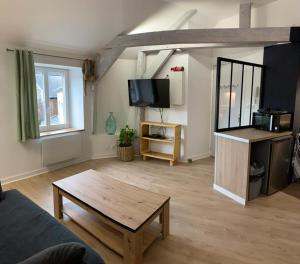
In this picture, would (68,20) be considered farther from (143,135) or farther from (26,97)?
(143,135)

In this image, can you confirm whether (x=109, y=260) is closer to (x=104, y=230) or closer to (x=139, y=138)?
(x=104, y=230)

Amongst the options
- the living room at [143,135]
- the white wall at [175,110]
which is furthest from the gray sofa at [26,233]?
the white wall at [175,110]

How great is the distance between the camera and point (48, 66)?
410 cm

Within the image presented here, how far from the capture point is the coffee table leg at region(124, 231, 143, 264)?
5.57 ft

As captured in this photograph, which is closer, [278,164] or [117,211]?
[117,211]

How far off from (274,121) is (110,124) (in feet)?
10.1

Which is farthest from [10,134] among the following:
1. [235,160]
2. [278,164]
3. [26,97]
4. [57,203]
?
[278,164]

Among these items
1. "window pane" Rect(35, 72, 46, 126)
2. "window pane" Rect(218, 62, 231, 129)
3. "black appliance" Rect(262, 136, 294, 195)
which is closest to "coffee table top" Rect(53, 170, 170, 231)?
"black appliance" Rect(262, 136, 294, 195)

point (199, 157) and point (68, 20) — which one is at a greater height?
point (68, 20)

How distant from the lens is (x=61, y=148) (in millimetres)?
4074

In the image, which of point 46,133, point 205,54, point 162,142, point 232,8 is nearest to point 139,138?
point 162,142

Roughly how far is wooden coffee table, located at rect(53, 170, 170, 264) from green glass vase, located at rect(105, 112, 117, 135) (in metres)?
2.33

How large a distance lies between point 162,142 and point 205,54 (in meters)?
1.99

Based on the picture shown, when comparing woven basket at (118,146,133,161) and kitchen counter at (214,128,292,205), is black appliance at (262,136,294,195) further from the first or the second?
woven basket at (118,146,133,161)
